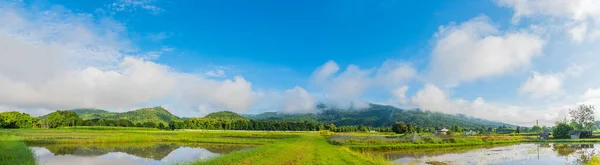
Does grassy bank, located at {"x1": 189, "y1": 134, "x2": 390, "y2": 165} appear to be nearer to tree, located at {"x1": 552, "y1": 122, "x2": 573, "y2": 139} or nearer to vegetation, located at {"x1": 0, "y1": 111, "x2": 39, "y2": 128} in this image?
tree, located at {"x1": 552, "y1": 122, "x2": 573, "y2": 139}

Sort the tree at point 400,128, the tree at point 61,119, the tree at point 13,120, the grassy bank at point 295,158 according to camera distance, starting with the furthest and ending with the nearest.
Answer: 1. the tree at point 61,119
2. the tree at point 400,128
3. the tree at point 13,120
4. the grassy bank at point 295,158

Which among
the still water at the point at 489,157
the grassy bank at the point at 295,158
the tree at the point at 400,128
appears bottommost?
the tree at the point at 400,128

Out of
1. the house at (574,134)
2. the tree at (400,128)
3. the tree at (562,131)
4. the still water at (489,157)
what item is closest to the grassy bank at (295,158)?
the still water at (489,157)

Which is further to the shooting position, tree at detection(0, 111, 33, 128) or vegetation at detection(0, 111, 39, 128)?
tree at detection(0, 111, 33, 128)

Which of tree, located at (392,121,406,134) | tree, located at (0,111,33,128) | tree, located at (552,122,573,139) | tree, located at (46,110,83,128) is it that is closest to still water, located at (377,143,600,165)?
tree, located at (552,122,573,139)

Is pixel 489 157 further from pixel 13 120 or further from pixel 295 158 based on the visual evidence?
pixel 13 120

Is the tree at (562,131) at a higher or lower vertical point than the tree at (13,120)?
lower

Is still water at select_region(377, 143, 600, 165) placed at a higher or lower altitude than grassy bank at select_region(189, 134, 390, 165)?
lower

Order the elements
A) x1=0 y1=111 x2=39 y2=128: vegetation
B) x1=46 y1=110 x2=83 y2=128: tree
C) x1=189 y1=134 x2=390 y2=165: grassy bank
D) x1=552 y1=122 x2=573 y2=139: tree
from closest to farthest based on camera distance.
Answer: x1=189 y1=134 x2=390 y2=165: grassy bank → x1=552 y1=122 x2=573 y2=139: tree → x1=0 y1=111 x2=39 y2=128: vegetation → x1=46 y1=110 x2=83 y2=128: tree

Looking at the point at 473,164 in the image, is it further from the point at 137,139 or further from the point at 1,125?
the point at 1,125

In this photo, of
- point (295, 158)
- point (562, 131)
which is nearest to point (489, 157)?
point (295, 158)

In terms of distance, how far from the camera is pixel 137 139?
4888 cm

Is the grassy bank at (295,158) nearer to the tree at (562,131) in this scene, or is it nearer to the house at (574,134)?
the house at (574,134)

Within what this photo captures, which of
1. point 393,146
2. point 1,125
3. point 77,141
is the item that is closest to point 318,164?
point 393,146
